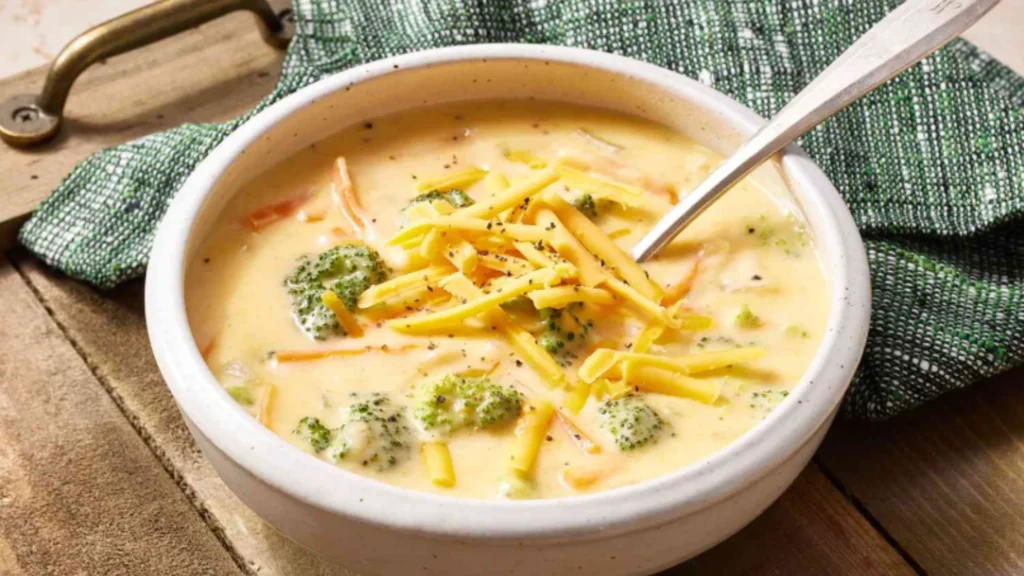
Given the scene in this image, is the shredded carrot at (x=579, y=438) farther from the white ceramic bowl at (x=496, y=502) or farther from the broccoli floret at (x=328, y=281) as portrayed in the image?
the broccoli floret at (x=328, y=281)

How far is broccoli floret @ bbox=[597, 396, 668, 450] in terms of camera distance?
3.84 feet

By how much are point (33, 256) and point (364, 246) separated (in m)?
0.55

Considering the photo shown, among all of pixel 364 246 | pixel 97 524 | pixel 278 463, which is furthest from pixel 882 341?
pixel 97 524

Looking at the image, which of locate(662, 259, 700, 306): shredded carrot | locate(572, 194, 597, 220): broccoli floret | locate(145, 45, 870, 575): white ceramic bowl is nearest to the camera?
locate(145, 45, 870, 575): white ceramic bowl

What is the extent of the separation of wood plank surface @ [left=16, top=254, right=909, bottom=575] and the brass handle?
42 centimetres

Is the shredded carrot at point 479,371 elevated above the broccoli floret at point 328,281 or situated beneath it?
situated beneath

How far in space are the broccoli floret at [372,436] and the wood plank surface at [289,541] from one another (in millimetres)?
179

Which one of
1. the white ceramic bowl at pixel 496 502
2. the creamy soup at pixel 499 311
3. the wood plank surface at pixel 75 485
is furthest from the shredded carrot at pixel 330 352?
the wood plank surface at pixel 75 485

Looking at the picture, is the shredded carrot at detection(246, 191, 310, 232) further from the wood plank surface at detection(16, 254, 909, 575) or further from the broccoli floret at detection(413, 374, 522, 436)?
the broccoli floret at detection(413, 374, 522, 436)

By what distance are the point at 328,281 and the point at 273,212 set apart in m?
0.17

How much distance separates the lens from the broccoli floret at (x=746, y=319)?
1.32 m

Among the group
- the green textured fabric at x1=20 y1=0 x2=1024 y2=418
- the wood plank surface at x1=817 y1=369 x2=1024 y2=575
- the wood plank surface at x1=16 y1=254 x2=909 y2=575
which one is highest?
the green textured fabric at x1=20 y1=0 x2=1024 y2=418

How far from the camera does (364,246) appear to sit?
1379mm

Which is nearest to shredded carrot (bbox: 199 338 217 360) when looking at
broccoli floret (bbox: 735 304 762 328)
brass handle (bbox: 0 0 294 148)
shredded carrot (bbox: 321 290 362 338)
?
shredded carrot (bbox: 321 290 362 338)
